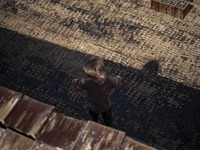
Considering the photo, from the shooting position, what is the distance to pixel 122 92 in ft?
21.1

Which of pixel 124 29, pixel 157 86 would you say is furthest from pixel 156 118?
pixel 124 29

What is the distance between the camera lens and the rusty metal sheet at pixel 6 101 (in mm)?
3160

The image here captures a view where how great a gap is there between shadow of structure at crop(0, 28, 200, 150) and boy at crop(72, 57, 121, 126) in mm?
1635

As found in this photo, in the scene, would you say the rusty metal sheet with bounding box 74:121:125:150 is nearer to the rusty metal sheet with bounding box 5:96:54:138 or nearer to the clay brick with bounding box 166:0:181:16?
the rusty metal sheet with bounding box 5:96:54:138

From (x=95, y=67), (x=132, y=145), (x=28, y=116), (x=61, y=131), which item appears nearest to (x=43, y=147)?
(x=61, y=131)

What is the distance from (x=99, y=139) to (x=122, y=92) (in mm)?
3686

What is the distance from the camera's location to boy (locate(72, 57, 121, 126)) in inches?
150

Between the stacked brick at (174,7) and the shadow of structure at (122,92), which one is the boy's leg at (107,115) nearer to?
the shadow of structure at (122,92)

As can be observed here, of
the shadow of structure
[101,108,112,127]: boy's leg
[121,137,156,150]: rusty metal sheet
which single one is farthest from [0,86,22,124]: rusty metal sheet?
the shadow of structure

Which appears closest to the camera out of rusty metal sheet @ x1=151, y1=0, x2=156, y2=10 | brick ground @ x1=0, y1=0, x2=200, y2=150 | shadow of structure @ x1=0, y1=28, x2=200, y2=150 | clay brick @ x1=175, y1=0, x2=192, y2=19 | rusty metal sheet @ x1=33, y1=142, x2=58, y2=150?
rusty metal sheet @ x1=33, y1=142, x2=58, y2=150

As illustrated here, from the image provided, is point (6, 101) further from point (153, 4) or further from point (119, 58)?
point (153, 4)

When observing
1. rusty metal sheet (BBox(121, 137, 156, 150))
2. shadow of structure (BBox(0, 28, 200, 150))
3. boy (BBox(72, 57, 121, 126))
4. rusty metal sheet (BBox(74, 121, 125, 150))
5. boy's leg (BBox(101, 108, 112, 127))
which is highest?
rusty metal sheet (BBox(121, 137, 156, 150))

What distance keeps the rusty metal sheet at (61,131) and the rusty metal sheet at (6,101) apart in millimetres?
538

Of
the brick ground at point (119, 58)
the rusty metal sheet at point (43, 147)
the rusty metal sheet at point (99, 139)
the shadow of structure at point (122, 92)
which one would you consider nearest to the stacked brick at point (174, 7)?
the brick ground at point (119, 58)
